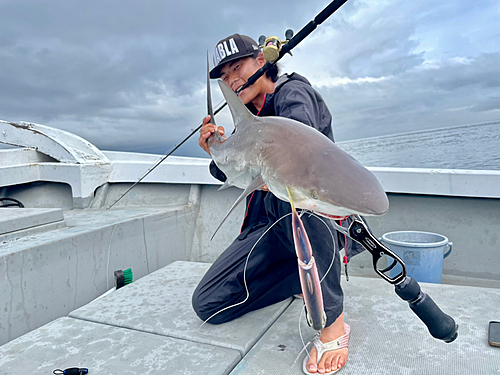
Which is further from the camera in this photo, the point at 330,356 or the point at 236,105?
the point at 330,356

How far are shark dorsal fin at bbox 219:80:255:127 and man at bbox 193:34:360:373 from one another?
0.72 ft

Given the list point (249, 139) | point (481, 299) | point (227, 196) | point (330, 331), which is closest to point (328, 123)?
point (249, 139)

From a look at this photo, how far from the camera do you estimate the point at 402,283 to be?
1108mm

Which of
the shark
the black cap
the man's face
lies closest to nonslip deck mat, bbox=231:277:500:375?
the shark

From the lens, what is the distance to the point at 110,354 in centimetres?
142

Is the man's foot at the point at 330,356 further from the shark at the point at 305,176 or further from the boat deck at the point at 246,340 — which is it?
the shark at the point at 305,176

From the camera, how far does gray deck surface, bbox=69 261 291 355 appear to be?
156cm

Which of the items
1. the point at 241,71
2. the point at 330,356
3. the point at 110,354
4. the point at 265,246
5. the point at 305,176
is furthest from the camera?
the point at 241,71

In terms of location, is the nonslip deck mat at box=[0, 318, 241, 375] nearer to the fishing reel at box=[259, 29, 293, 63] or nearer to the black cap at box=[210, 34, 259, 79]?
the fishing reel at box=[259, 29, 293, 63]

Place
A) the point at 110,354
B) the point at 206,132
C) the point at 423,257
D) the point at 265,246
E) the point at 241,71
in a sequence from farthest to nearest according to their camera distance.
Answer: the point at 423,257 < the point at 241,71 < the point at 265,246 < the point at 206,132 < the point at 110,354

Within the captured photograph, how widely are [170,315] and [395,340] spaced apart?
3.46 ft

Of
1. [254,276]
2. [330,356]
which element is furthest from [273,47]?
[330,356]

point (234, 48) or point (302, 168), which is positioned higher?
point (234, 48)

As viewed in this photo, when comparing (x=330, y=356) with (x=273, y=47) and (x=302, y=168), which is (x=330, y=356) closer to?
(x=302, y=168)
